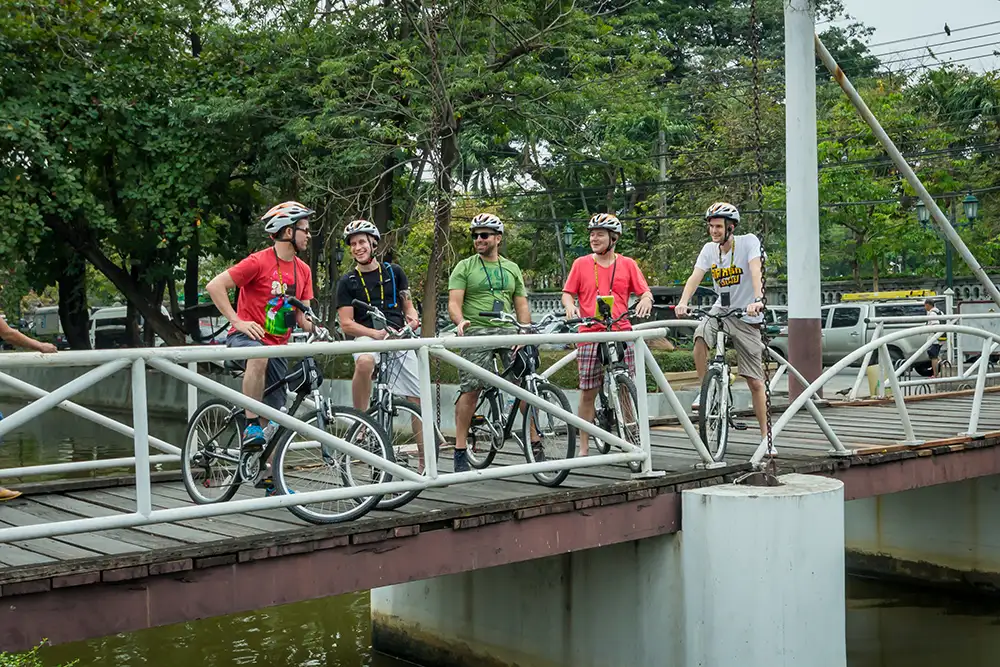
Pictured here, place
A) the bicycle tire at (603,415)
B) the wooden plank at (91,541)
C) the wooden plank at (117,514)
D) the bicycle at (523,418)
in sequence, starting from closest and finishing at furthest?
the wooden plank at (91,541) → the wooden plank at (117,514) → the bicycle at (523,418) → the bicycle tire at (603,415)

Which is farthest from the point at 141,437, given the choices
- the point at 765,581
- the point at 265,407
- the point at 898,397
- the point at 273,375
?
the point at 898,397

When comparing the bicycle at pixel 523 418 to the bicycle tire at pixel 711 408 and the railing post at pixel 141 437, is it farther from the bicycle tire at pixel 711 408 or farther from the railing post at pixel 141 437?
the railing post at pixel 141 437

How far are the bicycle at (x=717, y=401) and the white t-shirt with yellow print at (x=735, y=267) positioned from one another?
0.44 feet

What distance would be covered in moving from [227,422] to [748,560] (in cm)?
325

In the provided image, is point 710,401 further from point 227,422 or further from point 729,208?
point 227,422

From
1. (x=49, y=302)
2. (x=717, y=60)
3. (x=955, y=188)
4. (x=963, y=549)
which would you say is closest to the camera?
(x=963, y=549)

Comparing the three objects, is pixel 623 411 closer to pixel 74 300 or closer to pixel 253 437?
pixel 253 437

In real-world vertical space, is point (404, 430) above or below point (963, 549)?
above

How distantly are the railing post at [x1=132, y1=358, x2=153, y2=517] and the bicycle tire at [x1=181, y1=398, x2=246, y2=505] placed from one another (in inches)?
50.1

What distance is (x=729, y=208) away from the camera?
9.21 metres

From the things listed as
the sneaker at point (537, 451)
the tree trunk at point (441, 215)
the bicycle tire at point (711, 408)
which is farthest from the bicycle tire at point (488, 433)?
the tree trunk at point (441, 215)

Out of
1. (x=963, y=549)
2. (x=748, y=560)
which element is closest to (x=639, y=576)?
(x=748, y=560)

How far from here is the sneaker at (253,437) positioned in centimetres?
702

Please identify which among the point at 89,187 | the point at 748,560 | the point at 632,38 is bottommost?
the point at 748,560
